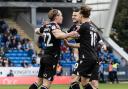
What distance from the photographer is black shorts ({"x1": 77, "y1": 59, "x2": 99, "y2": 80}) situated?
13.7 m

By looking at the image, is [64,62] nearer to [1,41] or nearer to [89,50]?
[1,41]


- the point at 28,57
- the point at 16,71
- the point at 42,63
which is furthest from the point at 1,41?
the point at 42,63

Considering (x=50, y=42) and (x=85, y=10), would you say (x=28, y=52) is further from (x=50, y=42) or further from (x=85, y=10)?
(x=85, y=10)

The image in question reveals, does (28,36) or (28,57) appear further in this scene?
(28,36)

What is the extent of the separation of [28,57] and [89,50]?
2585cm

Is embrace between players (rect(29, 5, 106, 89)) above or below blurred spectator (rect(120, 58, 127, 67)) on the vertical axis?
above

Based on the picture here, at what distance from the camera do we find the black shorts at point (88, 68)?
44.9 feet

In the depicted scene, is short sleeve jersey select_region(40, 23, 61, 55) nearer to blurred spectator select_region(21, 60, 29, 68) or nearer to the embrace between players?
the embrace between players

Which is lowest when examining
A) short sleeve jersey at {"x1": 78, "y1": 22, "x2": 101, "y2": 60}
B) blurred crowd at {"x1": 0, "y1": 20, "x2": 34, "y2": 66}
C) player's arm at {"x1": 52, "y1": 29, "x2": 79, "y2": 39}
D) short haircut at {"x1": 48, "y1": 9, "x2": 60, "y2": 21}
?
blurred crowd at {"x1": 0, "y1": 20, "x2": 34, "y2": 66}

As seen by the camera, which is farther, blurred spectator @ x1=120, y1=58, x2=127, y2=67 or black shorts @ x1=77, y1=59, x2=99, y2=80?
blurred spectator @ x1=120, y1=58, x2=127, y2=67

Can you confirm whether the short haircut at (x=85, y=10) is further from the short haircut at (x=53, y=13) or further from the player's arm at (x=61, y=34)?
the player's arm at (x=61, y=34)

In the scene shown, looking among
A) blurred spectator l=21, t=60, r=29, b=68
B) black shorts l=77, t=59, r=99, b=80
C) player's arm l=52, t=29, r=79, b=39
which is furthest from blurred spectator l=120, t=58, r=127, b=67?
player's arm l=52, t=29, r=79, b=39

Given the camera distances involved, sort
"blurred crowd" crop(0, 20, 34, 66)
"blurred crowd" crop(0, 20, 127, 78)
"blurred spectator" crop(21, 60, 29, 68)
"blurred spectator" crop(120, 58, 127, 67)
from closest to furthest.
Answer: "blurred spectator" crop(21, 60, 29, 68), "blurred crowd" crop(0, 20, 127, 78), "blurred crowd" crop(0, 20, 34, 66), "blurred spectator" crop(120, 58, 127, 67)

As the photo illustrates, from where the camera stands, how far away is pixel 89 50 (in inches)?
539
